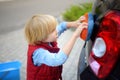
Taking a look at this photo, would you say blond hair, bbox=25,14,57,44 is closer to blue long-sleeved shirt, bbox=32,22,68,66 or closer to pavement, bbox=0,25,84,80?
blue long-sleeved shirt, bbox=32,22,68,66

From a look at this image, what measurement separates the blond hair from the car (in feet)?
1.40

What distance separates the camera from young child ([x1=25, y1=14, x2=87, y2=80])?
2.26m

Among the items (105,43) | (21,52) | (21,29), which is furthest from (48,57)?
(21,29)

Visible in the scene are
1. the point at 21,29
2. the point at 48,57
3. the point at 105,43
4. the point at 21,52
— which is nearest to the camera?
the point at 105,43

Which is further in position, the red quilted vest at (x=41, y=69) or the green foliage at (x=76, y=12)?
the green foliage at (x=76, y=12)

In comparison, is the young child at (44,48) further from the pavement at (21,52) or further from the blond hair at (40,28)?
the pavement at (21,52)

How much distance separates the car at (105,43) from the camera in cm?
165

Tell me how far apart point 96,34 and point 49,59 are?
1.62 ft

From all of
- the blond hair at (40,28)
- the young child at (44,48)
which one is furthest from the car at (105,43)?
the blond hair at (40,28)

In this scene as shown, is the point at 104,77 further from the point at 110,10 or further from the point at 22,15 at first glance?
the point at 22,15

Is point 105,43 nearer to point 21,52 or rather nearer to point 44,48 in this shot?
point 44,48

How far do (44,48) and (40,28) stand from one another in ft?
0.59

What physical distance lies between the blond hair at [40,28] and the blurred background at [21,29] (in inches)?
67.2

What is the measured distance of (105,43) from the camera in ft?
5.47
